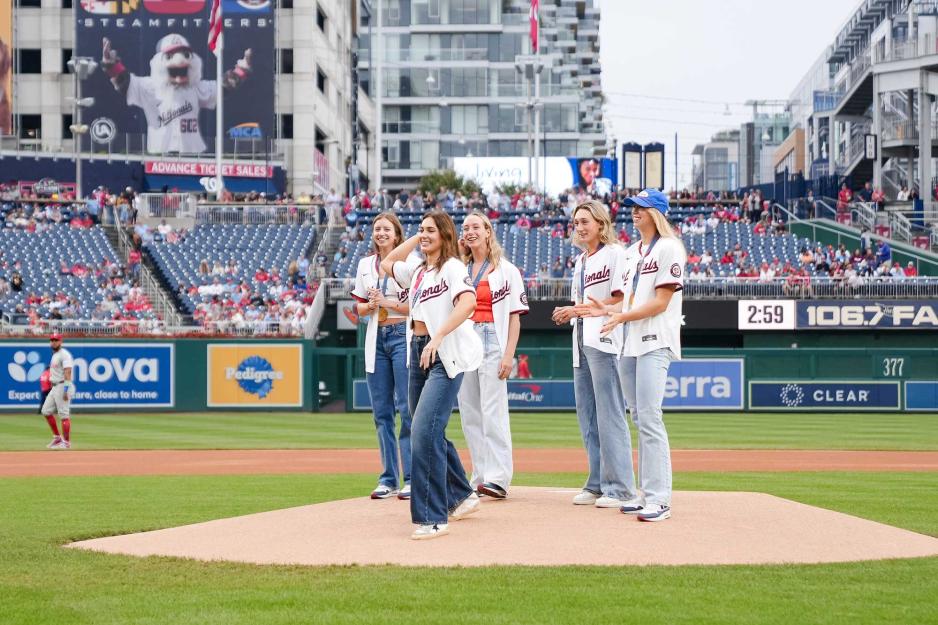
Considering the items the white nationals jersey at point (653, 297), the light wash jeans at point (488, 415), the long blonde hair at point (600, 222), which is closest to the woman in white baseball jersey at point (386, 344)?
the light wash jeans at point (488, 415)

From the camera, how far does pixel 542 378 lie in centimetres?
3303

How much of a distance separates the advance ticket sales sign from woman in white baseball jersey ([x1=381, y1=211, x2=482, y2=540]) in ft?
91.1

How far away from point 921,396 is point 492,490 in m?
25.3

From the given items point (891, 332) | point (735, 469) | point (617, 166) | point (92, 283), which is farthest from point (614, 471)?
point (617, 166)

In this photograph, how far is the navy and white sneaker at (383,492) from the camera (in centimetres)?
1032

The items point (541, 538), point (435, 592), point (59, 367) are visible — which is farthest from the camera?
point (59, 367)

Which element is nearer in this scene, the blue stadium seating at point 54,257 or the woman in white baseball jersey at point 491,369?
the woman in white baseball jersey at point 491,369

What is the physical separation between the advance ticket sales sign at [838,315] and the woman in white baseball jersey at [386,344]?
26144 millimetres

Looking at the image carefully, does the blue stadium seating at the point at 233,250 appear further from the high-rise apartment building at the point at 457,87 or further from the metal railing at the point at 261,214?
the high-rise apartment building at the point at 457,87

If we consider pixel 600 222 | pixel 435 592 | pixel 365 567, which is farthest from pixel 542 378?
pixel 435 592

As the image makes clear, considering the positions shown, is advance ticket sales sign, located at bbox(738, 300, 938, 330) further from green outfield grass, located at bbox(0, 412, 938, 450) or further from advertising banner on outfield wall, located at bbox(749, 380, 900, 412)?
green outfield grass, located at bbox(0, 412, 938, 450)

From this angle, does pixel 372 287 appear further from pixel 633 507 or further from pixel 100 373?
pixel 100 373

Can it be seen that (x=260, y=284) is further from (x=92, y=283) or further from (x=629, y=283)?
(x=629, y=283)

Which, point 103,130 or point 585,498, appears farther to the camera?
point 103,130
